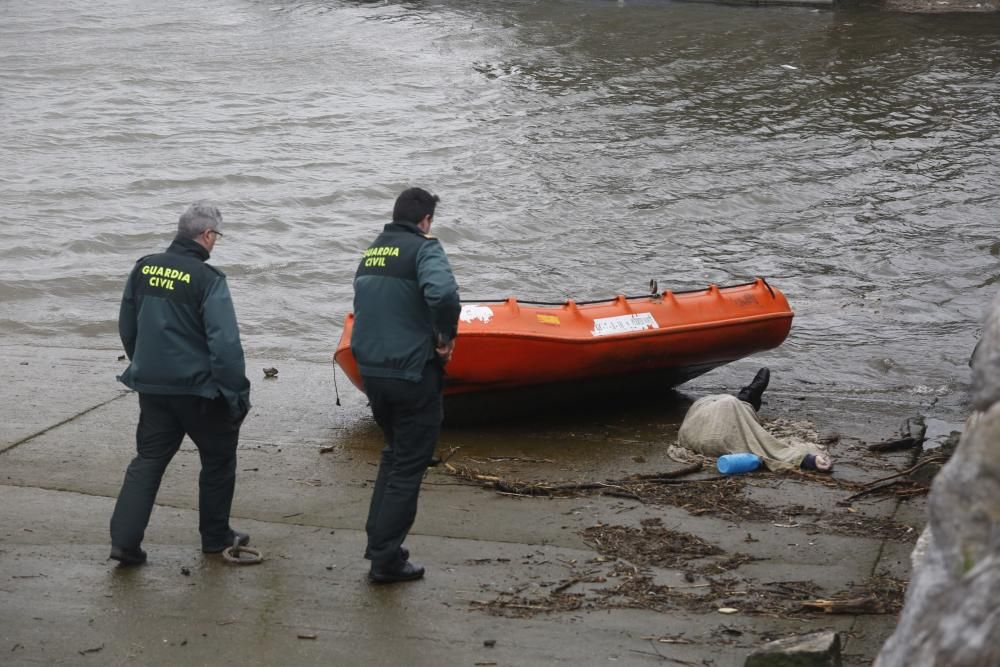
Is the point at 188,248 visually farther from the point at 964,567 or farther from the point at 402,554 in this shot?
the point at 964,567

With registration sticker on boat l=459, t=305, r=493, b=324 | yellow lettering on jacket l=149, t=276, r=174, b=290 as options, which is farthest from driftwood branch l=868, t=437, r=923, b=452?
yellow lettering on jacket l=149, t=276, r=174, b=290

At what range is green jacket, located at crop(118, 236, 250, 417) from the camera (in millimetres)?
4797

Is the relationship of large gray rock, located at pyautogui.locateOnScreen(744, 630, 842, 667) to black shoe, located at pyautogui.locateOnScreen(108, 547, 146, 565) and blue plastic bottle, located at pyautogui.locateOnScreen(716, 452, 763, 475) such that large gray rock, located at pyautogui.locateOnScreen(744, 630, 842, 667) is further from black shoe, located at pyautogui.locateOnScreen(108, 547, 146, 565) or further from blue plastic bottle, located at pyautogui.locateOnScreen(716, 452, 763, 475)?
blue plastic bottle, located at pyautogui.locateOnScreen(716, 452, 763, 475)

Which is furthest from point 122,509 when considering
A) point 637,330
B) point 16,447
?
point 637,330

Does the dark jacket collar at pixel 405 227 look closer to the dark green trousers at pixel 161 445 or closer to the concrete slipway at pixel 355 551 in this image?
the dark green trousers at pixel 161 445

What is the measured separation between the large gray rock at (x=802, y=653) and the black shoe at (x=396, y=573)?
1609 millimetres

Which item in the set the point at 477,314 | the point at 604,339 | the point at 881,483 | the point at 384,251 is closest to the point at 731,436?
the point at 881,483

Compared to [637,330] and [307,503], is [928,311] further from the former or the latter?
Result: [307,503]

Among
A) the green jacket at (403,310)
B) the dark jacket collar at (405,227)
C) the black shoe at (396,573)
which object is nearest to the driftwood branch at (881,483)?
the black shoe at (396,573)

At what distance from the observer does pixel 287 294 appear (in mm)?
13180

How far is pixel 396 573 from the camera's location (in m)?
4.93

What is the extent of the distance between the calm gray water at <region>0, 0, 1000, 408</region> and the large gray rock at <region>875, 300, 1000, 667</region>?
23.3ft

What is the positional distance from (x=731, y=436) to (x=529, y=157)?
11.7 m

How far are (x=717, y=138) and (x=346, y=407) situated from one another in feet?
38.8
